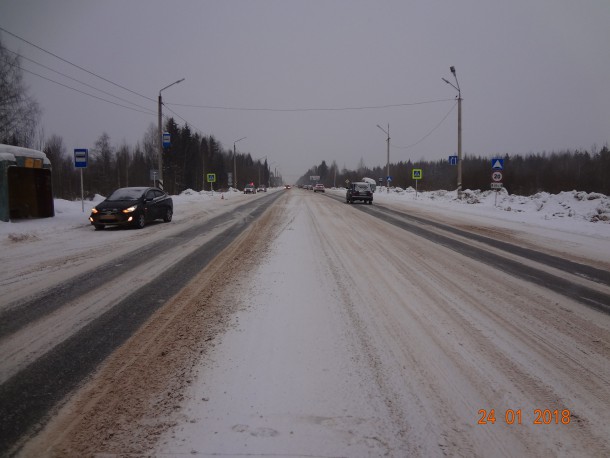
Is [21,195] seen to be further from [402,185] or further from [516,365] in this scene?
[402,185]

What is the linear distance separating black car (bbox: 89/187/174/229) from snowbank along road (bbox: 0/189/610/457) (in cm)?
862

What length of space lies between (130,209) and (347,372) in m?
12.6

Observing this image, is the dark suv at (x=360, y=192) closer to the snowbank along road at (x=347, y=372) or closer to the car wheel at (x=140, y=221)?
the car wheel at (x=140, y=221)

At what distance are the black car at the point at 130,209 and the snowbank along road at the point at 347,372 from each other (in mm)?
8617

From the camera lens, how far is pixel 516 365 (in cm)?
360

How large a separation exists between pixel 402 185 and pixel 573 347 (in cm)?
8305

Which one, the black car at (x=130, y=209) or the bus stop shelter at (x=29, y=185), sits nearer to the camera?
the black car at (x=130, y=209)

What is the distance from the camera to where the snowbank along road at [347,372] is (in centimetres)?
256

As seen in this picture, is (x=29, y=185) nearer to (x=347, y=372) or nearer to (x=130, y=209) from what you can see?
(x=130, y=209)

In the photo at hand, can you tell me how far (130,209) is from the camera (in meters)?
14.0

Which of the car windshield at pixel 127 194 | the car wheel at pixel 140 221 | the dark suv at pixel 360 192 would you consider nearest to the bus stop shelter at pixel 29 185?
the car windshield at pixel 127 194

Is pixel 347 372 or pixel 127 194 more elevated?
pixel 127 194

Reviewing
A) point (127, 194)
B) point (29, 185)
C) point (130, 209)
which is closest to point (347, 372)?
point (130, 209)

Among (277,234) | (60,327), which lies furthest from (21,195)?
(60,327)
